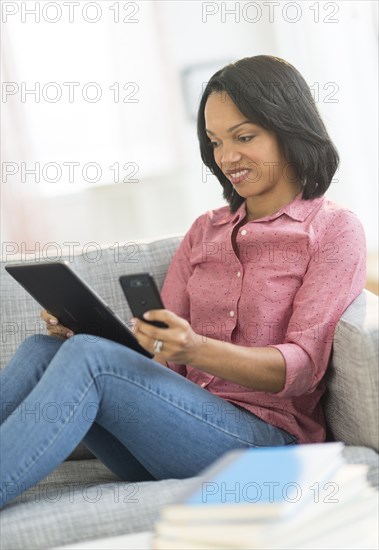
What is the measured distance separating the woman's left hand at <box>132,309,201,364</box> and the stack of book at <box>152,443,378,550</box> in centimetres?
48

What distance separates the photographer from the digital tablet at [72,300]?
5.05 ft

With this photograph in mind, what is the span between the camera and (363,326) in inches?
59.2

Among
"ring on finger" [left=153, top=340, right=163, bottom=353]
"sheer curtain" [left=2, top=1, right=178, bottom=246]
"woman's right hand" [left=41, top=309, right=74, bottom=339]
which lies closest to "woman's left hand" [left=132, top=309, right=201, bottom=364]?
"ring on finger" [left=153, top=340, right=163, bottom=353]

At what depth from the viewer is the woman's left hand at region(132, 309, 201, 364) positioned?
143cm

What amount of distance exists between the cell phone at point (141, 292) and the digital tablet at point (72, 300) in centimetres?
12

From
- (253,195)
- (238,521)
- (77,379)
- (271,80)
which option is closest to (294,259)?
(253,195)

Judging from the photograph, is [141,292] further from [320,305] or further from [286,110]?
[286,110]

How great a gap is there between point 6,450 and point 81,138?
2.29m

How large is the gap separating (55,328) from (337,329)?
1.84ft

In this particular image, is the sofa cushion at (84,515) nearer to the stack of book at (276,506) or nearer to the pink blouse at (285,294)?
the pink blouse at (285,294)

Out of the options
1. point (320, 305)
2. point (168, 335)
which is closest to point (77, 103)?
point (320, 305)

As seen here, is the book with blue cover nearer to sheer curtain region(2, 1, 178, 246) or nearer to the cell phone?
the cell phone

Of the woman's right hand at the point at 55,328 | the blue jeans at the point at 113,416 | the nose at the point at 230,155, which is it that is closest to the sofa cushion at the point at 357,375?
the blue jeans at the point at 113,416

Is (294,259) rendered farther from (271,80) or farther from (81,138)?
(81,138)
